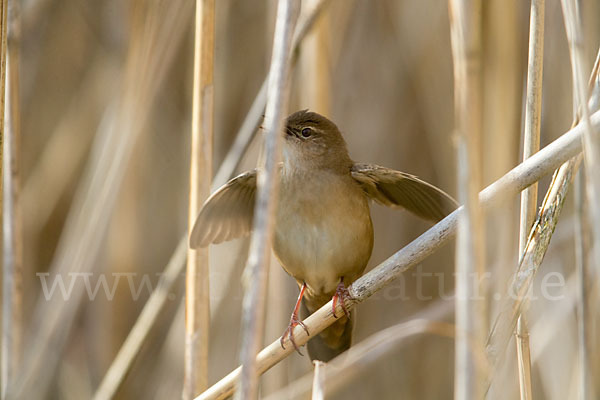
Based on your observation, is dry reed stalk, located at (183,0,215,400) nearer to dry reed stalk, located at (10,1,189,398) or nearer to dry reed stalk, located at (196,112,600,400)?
dry reed stalk, located at (196,112,600,400)

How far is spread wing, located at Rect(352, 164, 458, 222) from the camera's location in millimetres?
2106

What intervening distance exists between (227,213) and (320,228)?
0.33 metres

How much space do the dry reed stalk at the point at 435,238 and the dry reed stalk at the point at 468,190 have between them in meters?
0.18

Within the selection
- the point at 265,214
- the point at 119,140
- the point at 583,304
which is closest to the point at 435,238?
the point at 583,304

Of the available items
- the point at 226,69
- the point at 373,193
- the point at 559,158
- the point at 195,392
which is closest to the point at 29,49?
the point at 226,69

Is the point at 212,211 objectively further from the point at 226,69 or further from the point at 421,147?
the point at 421,147

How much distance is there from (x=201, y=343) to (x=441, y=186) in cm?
161

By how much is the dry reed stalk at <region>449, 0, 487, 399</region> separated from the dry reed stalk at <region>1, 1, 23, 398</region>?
120 cm

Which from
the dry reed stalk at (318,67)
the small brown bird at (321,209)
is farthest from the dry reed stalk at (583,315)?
the dry reed stalk at (318,67)

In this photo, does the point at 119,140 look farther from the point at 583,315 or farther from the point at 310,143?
the point at 583,315

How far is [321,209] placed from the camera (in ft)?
7.52

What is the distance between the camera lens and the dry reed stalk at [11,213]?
185cm

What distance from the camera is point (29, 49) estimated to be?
9.89 feet

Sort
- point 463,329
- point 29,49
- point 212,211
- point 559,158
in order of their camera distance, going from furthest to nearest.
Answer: point 29,49, point 212,211, point 559,158, point 463,329
